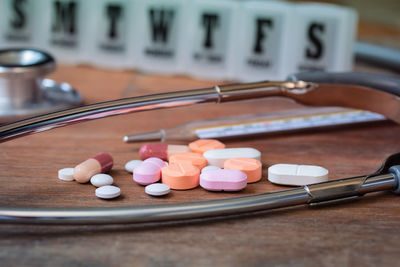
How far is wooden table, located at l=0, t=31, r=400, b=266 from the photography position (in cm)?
49

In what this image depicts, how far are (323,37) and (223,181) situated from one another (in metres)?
0.52

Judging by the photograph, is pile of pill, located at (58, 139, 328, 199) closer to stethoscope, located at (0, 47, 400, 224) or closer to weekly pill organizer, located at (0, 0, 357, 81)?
stethoscope, located at (0, 47, 400, 224)

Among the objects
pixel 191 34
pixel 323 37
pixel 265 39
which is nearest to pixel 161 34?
pixel 191 34

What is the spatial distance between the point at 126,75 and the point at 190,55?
0.42ft

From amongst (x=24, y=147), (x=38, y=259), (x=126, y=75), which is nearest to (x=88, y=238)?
(x=38, y=259)

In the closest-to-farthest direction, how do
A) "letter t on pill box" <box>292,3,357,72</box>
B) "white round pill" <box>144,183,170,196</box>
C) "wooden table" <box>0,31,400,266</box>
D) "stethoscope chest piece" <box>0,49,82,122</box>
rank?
"wooden table" <box>0,31,400,266</box> < "white round pill" <box>144,183,170,196</box> < "stethoscope chest piece" <box>0,49,82,122</box> < "letter t on pill box" <box>292,3,357,72</box>

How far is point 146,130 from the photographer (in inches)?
32.1

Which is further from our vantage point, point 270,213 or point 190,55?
point 190,55

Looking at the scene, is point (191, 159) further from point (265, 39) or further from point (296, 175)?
point (265, 39)

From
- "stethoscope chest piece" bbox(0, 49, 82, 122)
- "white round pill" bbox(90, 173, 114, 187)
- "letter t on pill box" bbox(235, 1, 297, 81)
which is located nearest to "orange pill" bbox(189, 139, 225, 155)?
"white round pill" bbox(90, 173, 114, 187)

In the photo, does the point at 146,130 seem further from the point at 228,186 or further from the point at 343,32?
the point at 343,32

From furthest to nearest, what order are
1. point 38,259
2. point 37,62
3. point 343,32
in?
point 343,32
point 37,62
point 38,259

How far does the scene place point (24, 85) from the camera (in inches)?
33.9

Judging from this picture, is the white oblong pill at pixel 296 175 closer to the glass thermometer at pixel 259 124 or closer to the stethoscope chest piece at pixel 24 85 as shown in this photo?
the glass thermometer at pixel 259 124
